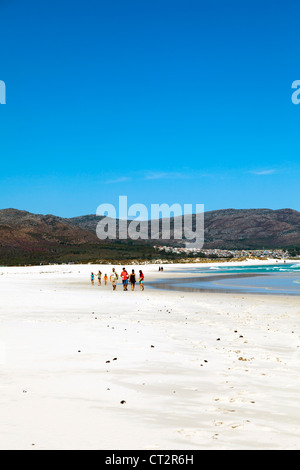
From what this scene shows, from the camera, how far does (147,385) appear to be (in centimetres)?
820

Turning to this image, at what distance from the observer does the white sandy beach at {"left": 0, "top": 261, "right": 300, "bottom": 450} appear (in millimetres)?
5742

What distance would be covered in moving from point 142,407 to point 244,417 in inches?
61.9

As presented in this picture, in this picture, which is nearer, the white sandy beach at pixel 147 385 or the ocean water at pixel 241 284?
the white sandy beach at pixel 147 385

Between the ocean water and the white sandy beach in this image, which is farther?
the ocean water

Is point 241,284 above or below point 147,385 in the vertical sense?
below

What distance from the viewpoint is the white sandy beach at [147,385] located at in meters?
5.74

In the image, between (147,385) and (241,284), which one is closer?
(147,385)

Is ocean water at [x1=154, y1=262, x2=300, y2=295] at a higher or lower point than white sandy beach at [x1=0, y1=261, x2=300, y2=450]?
lower

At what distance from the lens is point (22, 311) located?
18922 millimetres

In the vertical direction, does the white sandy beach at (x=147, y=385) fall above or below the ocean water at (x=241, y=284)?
above

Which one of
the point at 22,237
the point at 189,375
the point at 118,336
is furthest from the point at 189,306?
the point at 22,237
